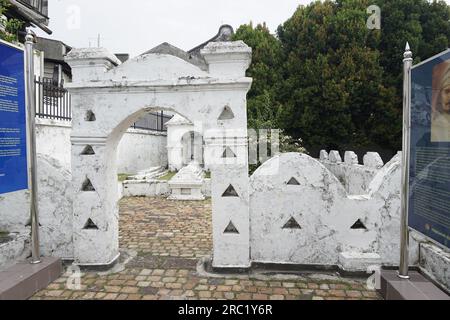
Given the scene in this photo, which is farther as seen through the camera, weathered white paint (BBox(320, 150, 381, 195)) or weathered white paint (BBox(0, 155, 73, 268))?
weathered white paint (BBox(320, 150, 381, 195))

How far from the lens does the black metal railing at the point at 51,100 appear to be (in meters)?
7.85

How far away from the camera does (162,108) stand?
4.50m

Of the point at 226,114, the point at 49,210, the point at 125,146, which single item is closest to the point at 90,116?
the point at 49,210

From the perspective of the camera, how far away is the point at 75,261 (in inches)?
182

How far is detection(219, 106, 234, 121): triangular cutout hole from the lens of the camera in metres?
4.36

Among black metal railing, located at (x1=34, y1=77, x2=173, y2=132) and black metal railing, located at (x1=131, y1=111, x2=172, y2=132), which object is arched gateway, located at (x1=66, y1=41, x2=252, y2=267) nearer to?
black metal railing, located at (x1=34, y1=77, x2=173, y2=132)

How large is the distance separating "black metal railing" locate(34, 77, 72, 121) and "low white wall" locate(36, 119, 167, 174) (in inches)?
12.1

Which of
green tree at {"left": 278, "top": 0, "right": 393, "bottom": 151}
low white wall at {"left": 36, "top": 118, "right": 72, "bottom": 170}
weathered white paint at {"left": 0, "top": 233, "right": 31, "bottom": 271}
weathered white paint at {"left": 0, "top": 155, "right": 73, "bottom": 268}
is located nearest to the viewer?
weathered white paint at {"left": 0, "top": 233, "right": 31, "bottom": 271}

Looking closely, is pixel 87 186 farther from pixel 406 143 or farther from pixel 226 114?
pixel 406 143

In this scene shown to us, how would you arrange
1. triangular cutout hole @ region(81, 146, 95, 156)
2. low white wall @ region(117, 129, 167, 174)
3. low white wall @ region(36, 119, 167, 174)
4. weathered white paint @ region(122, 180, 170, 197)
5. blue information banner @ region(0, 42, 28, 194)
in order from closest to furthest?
blue information banner @ region(0, 42, 28, 194) → triangular cutout hole @ region(81, 146, 95, 156) → low white wall @ region(36, 119, 167, 174) → weathered white paint @ region(122, 180, 170, 197) → low white wall @ region(117, 129, 167, 174)

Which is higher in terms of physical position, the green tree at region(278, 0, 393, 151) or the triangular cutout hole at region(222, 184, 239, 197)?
the green tree at region(278, 0, 393, 151)

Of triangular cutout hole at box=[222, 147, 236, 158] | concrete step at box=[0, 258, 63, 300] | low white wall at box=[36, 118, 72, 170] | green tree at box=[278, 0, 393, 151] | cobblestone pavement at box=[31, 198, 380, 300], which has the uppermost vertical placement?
green tree at box=[278, 0, 393, 151]

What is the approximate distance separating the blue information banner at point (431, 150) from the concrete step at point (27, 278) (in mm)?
4642

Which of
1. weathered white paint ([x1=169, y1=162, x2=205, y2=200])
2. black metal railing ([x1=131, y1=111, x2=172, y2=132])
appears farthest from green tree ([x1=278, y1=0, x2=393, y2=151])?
black metal railing ([x1=131, y1=111, x2=172, y2=132])
